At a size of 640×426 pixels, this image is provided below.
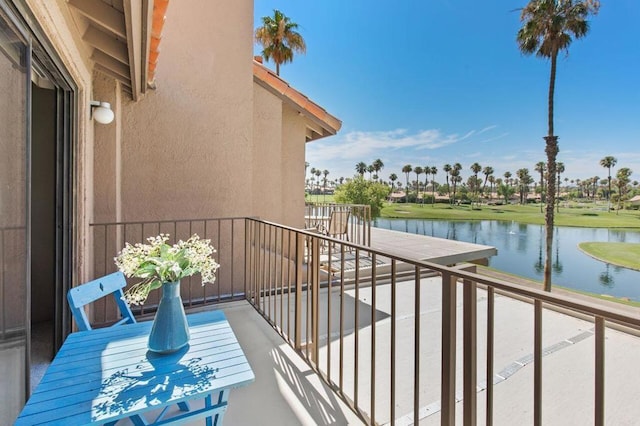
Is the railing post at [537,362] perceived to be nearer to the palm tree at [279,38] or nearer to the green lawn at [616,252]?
the palm tree at [279,38]

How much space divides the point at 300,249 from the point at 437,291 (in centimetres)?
324

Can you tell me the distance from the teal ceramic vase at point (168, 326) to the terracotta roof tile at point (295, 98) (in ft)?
14.1

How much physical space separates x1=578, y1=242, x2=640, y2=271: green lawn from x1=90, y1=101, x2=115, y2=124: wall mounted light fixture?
3188 centimetres

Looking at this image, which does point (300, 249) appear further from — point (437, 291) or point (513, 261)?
point (513, 261)

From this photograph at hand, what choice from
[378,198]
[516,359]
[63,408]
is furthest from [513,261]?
[63,408]

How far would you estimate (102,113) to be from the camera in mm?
2953

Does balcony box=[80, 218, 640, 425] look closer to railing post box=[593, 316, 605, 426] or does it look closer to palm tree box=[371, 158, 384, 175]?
railing post box=[593, 316, 605, 426]

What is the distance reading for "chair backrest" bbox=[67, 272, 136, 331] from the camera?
1690 mm

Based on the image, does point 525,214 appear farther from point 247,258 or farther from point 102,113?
point 102,113

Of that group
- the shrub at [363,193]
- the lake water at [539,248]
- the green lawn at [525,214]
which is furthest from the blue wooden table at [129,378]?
the green lawn at [525,214]

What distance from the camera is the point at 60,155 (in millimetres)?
2428

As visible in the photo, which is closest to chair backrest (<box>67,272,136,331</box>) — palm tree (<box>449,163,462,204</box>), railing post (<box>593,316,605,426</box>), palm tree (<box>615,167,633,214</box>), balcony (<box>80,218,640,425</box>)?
balcony (<box>80,218,640,425</box>)

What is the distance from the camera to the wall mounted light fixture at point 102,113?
294 cm

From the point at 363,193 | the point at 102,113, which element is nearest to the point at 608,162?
the point at 363,193
